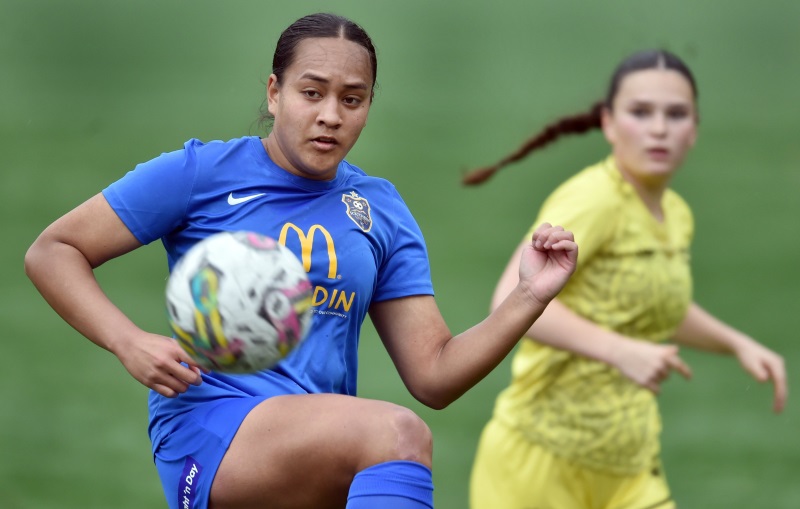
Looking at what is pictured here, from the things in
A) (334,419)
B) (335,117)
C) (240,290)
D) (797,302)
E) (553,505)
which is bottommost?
(797,302)

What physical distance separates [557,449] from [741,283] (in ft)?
17.4

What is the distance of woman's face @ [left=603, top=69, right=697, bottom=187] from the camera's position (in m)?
4.65

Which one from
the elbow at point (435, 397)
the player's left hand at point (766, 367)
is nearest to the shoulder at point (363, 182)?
the elbow at point (435, 397)

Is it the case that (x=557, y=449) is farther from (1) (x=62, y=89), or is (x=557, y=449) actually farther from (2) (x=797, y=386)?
(1) (x=62, y=89)

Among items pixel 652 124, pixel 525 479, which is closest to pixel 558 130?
pixel 652 124

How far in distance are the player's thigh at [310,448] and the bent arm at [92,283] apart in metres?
0.21

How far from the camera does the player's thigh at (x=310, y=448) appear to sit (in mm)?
3033

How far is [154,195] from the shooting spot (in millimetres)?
3309

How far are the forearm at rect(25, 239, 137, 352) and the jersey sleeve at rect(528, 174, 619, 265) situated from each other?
1.49 meters

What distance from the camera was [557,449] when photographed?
4.48m

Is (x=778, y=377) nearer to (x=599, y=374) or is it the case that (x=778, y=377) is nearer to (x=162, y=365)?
(x=599, y=374)

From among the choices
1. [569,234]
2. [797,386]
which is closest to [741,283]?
[797,386]

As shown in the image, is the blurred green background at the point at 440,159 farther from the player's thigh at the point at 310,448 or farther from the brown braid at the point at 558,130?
the player's thigh at the point at 310,448

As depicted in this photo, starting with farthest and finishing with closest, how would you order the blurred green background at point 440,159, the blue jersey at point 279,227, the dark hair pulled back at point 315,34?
the blurred green background at point 440,159 → the dark hair pulled back at point 315,34 → the blue jersey at point 279,227
